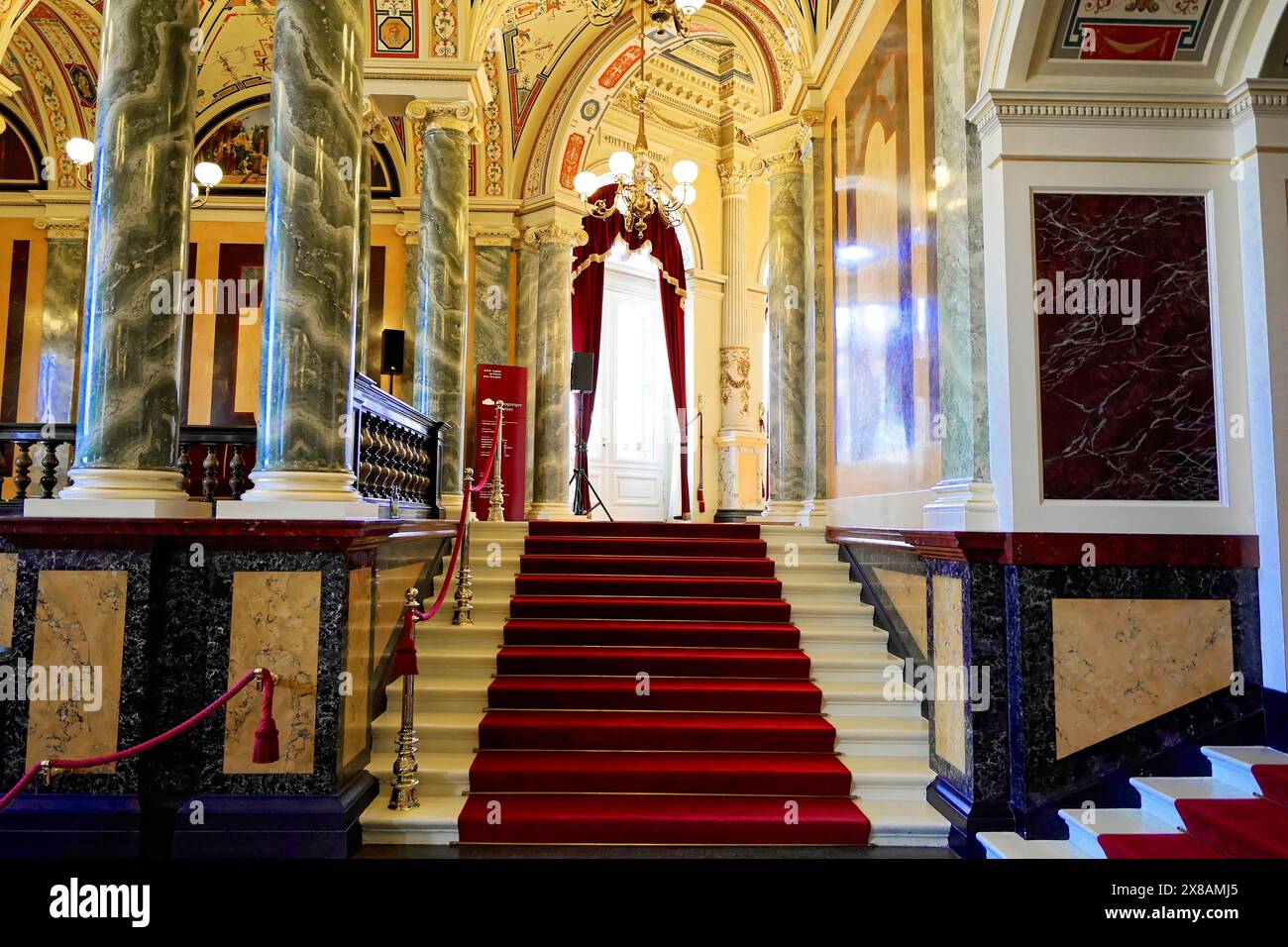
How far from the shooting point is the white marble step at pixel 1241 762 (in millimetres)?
3721

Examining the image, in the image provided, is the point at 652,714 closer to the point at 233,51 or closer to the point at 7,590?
the point at 7,590

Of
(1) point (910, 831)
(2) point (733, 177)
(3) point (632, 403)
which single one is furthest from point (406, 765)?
(2) point (733, 177)

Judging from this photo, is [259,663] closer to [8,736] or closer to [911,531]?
[8,736]

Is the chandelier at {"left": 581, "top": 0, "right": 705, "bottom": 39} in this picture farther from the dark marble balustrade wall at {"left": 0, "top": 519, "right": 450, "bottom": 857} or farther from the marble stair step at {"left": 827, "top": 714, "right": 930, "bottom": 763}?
the marble stair step at {"left": 827, "top": 714, "right": 930, "bottom": 763}

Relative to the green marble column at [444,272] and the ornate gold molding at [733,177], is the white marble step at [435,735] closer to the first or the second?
the green marble column at [444,272]

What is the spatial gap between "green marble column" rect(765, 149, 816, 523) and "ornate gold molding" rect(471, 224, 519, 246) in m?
3.71

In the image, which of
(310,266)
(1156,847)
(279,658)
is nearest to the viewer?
(1156,847)

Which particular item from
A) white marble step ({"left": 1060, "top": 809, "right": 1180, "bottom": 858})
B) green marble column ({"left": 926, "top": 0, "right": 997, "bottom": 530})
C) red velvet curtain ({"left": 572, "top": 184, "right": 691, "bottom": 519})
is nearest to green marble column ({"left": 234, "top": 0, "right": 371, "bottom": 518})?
green marble column ({"left": 926, "top": 0, "right": 997, "bottom": 530})

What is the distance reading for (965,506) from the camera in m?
4.32

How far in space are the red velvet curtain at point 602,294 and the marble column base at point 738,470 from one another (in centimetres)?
57

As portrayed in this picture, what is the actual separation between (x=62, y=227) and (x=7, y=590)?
25.7 feet
